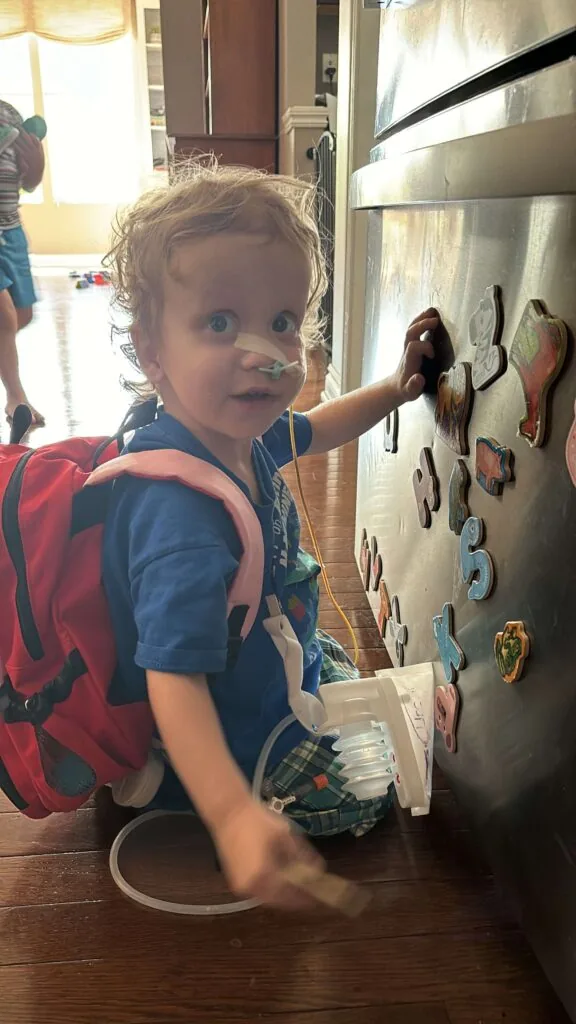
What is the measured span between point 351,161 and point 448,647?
1.52 meters

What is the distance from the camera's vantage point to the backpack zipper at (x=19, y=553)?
66 cm

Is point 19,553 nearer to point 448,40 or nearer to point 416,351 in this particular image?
point 416,351

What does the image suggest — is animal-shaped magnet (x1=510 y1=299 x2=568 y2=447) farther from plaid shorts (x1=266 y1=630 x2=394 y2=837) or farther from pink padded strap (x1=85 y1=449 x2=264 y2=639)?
plaid shorts (x1=266 y1=630 x2=394 y2=837)

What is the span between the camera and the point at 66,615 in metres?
0.69

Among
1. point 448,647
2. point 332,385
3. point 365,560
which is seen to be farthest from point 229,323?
point 332,385

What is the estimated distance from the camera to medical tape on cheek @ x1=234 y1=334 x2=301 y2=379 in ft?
2.06

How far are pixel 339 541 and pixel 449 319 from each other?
30.2 inches

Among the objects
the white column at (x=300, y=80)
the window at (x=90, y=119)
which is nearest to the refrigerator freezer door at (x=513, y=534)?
the white column at (x=300, y=80)

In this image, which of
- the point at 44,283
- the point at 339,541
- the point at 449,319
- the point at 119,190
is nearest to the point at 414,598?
the point at 449,319

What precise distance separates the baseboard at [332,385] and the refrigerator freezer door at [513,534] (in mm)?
1396

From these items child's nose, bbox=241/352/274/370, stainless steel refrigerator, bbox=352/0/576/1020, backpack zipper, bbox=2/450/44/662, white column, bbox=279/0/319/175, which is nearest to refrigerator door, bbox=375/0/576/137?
stainless steel refrigerator, bbox=352/0/576/1020

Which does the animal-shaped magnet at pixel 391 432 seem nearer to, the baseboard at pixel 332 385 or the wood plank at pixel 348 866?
the wood plank at pixel 348 866

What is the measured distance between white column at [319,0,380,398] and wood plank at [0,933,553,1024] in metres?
1.51

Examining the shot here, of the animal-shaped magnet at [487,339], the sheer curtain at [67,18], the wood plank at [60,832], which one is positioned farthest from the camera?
the sheer curtain at [67,18]
